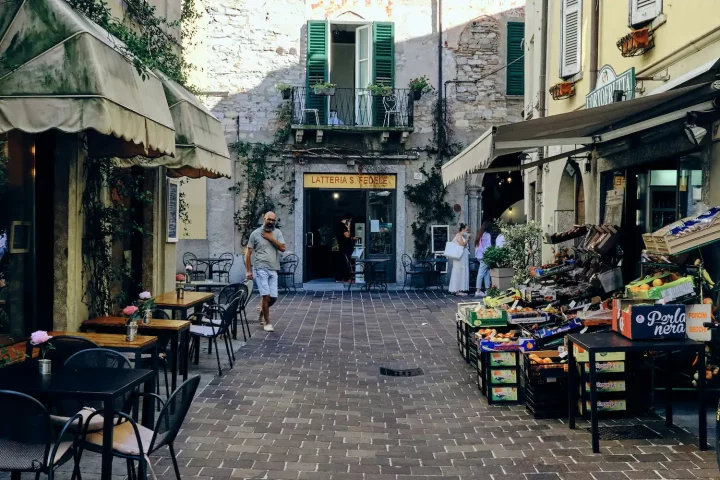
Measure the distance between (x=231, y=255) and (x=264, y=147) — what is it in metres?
2.75

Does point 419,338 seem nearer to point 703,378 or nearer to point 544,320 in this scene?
point 544,320

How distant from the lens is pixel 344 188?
56.0ft

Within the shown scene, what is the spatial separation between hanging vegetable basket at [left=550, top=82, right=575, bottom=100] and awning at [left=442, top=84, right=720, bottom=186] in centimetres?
312

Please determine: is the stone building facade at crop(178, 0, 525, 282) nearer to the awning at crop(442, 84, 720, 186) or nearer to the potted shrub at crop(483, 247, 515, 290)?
the potted shrub at crop(483, 247, 515, 290)

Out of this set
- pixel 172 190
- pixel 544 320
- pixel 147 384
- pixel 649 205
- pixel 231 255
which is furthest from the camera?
pixel 231 255

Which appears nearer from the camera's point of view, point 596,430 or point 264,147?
point 596,430

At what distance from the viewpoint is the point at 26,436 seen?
10.9 feet

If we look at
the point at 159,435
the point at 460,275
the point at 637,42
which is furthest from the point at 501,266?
the point at 159,435

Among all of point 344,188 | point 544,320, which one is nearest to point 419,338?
point 544,320

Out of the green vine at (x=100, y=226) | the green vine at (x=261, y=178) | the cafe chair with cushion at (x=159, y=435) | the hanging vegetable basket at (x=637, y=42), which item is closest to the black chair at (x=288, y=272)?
the green vine at (x=261, y=178)

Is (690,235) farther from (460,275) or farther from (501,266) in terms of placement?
(460,275)

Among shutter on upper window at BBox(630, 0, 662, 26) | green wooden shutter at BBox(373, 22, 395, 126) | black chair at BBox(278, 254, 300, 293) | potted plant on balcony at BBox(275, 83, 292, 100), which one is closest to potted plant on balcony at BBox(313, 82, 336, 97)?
potted plant on balcony at BBox(275, 83, 292, 100)

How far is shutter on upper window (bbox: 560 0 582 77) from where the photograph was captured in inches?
381

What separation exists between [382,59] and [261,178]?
4.15 meters
